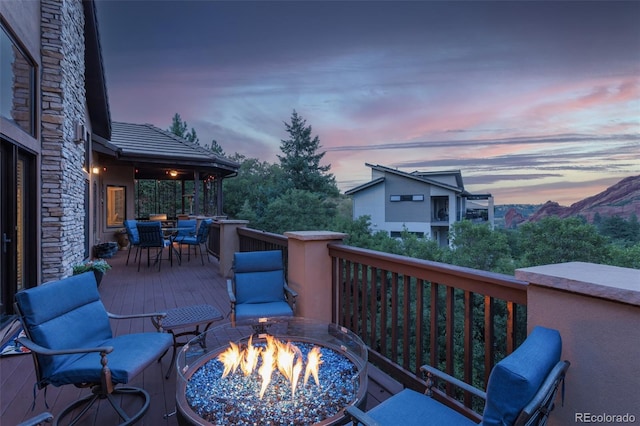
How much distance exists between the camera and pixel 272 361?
2.03m

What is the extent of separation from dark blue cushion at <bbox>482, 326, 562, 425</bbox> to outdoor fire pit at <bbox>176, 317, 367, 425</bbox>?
806mm

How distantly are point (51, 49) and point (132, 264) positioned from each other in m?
5.04

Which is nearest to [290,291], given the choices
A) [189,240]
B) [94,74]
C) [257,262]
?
[257,262]

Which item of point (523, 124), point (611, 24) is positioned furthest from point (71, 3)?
point (523, 124)

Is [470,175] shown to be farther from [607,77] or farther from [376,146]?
[607,77]

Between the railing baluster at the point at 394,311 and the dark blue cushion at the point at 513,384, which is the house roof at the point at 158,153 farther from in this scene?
the dark blue cushion at the point at 513,384

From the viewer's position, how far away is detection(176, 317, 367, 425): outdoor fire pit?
5.47 feet

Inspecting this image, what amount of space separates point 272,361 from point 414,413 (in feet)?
2.89

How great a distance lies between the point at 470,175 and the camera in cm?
1856

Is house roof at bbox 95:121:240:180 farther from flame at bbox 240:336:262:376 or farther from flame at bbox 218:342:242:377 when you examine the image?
flame at bbox 240:336:262:376

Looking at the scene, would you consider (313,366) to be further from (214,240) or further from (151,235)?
(214,240)

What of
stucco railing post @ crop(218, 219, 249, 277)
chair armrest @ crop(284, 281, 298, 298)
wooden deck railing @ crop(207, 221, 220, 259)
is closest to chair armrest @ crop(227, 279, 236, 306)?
chair armrest @ crop(284, 281, 298, 298)

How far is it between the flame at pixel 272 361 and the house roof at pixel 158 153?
882cm

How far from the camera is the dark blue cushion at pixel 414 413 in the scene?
147 cm
